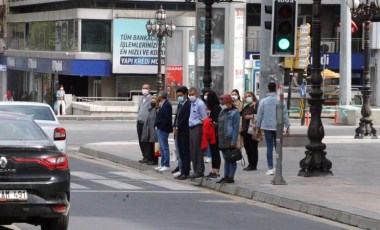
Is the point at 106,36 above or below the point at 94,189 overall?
above

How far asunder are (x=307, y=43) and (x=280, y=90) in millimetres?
11644

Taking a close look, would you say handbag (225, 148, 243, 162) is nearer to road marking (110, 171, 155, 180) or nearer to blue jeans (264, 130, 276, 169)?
blue jeans (264, 130, 276, 169)

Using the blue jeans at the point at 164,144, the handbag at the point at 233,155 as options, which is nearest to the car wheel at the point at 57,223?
the handbag at the point at 233,155

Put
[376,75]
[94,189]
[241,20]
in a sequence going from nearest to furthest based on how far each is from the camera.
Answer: [94,189]
[241,20]
[376,75]

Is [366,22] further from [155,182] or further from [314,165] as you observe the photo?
[155,182]

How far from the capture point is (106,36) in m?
73.3

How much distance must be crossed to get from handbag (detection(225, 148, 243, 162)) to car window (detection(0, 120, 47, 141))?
7.07 meters

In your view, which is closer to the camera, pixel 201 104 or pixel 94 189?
pixel 94 189

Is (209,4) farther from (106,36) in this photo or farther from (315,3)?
(106,36)

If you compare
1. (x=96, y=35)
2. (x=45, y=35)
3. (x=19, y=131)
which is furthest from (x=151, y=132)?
(x=45, y=35)

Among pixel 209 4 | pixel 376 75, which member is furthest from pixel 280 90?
pixel 376 75

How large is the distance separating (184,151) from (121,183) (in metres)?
1.70

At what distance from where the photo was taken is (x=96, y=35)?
7319cm

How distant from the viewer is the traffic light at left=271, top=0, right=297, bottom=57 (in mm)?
19109
